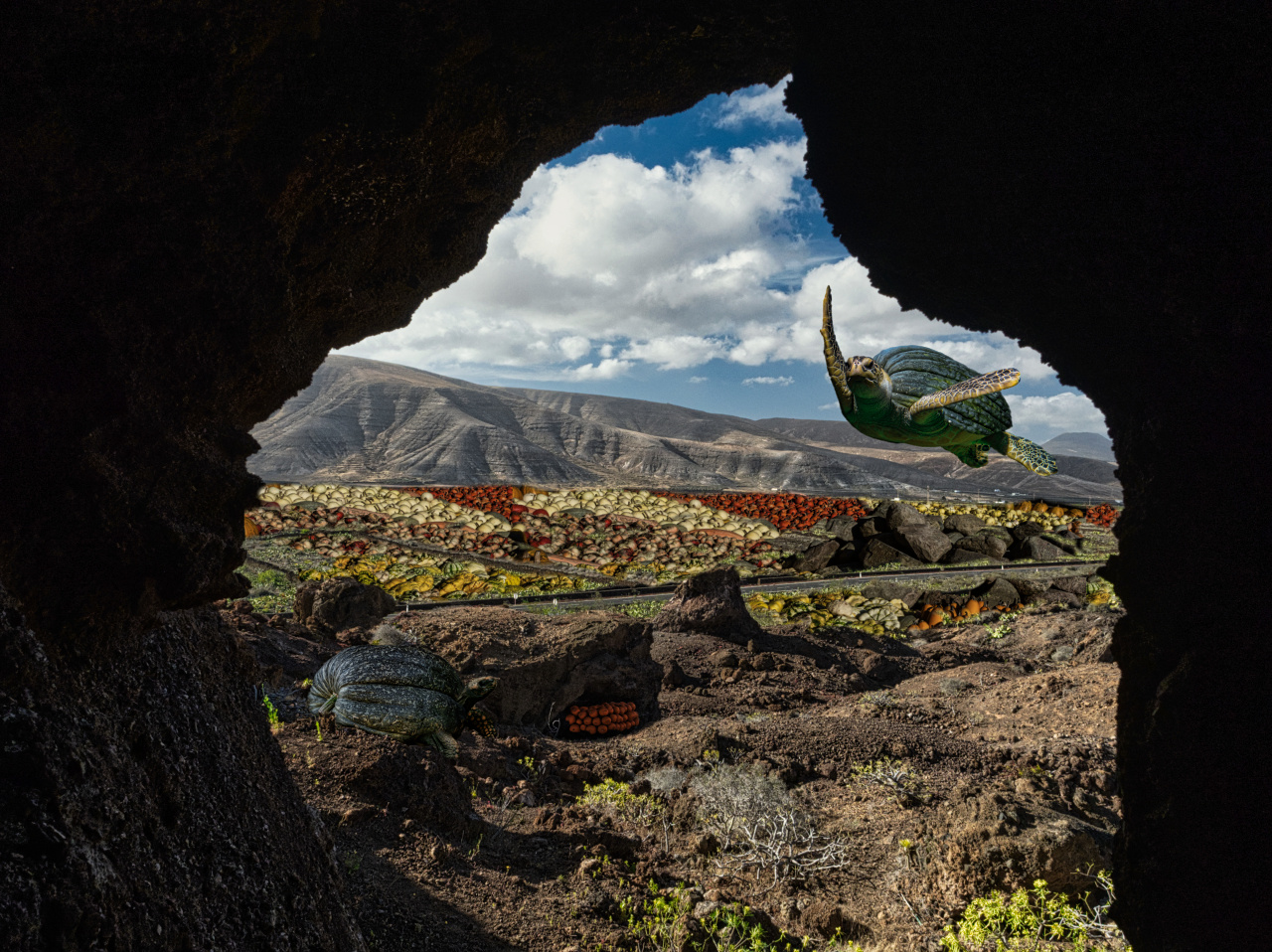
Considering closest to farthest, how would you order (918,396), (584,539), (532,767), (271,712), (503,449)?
(918,396)
(271,712)
(532,767)
(584,539)
(503,449)

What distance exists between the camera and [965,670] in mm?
9047

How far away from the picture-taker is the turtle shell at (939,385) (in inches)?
103

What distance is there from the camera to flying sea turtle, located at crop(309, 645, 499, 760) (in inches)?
175

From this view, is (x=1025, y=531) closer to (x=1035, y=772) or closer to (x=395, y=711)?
(x=1035, y=772)

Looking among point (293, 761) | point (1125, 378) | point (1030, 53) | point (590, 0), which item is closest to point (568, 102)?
point (590, 0)

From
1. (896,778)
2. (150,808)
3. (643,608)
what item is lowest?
(643,608)

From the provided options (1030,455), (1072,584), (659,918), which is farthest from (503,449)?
(1030,455)

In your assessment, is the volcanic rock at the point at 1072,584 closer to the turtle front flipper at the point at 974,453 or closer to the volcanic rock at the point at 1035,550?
the volcanic rock at the point at 1035,550

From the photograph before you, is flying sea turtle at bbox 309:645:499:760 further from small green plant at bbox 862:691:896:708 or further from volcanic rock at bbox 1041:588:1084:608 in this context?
volcanic rock at bbox 1041:588:1084:608

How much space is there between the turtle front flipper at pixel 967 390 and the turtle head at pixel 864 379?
0.13 m

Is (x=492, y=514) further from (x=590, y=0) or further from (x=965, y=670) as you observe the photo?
(x=590, y=0)

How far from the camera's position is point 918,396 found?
2629 millimetres

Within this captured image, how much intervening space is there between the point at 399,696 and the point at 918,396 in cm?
355

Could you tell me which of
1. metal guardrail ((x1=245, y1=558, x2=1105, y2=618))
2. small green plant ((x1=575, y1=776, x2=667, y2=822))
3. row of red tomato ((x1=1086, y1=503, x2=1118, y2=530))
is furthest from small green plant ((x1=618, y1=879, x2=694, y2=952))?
row of red tomato ((x1=1086, y1=503, x2=1118, y2=530))
